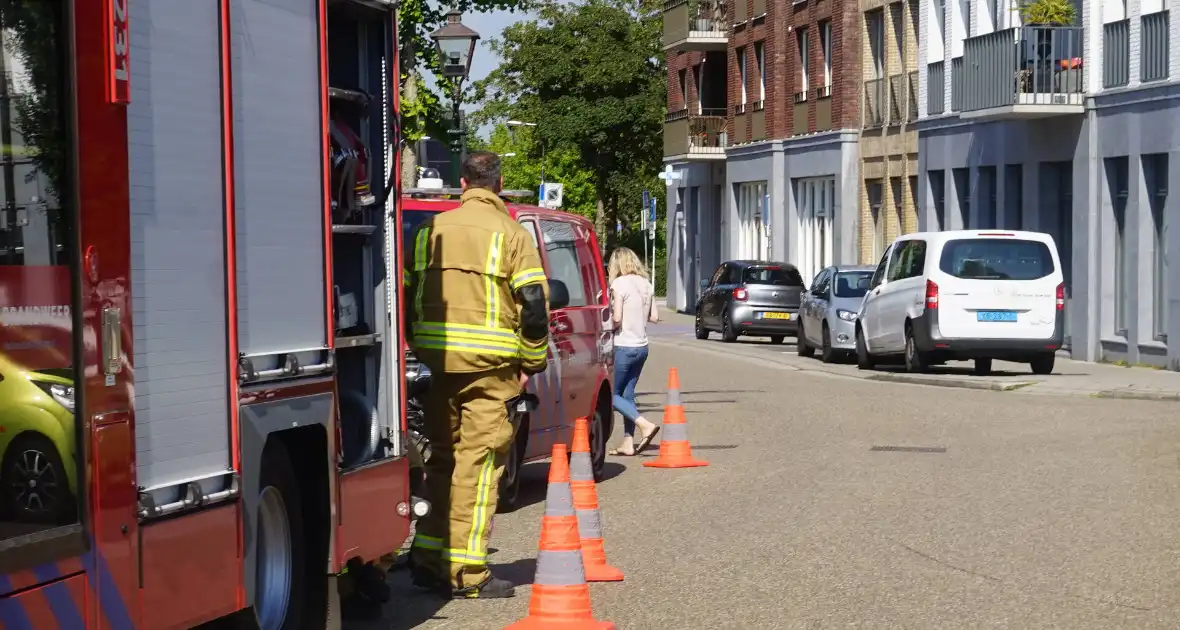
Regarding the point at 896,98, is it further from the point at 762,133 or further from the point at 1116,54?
the point at 1116,54

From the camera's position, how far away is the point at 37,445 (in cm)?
526

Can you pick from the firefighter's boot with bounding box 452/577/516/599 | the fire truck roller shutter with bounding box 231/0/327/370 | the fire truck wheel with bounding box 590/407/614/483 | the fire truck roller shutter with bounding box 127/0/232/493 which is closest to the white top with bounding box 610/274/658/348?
the fire truck wheel with bounding box 590/407/614/483

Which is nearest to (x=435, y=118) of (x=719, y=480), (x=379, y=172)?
(x=719, y=480)

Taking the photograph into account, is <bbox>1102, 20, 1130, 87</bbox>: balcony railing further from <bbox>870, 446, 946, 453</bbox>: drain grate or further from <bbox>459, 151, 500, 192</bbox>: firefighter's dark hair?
<bbox>459, 151, 500, 192</bbox>: firefighter's dark hair

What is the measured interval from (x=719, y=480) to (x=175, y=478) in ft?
28.6

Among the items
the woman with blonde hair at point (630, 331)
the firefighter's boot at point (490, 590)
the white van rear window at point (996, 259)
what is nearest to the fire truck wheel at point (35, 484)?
the firefighter's boot at point (490, 590)

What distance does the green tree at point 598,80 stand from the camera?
8100 centimetres

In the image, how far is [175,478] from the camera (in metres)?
6.02

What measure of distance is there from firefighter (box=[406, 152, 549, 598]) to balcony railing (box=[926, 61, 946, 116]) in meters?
31.3

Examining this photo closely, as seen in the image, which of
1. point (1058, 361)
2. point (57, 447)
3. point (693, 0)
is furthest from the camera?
point (693, 0)

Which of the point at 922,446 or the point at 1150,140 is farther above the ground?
the point at 1150,140

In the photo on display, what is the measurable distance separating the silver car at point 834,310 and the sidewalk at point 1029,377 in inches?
12.4

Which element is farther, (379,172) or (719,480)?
(719,480)

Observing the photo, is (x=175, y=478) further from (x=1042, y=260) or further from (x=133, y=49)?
(x=1042, y=260)
